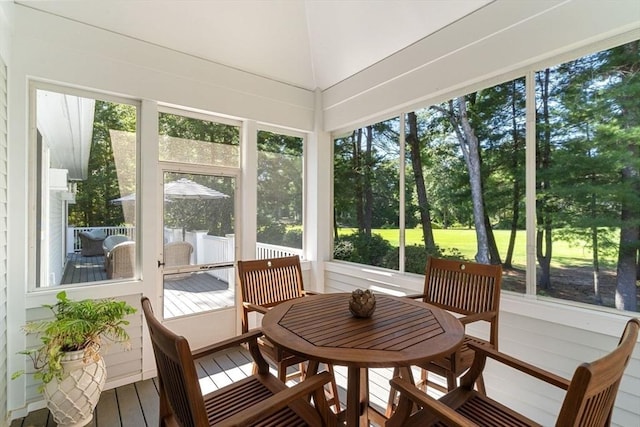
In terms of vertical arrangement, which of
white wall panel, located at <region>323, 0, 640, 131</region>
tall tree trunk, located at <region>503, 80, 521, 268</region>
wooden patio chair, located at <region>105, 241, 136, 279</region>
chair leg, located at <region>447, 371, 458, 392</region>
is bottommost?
chair leg, located at <region>447, 371, 458, 392</region>

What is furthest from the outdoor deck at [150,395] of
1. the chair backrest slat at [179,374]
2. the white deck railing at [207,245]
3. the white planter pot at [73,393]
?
the chair backrest slat at [179,374]

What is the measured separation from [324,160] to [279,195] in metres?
0.78

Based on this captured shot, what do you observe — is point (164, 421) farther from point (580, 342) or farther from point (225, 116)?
point (225, 116)

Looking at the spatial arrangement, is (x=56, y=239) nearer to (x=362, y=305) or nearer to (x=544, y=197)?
(x=362, y=305)

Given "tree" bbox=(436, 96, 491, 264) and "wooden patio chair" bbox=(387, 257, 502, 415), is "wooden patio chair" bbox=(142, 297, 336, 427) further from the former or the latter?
"tree" bbox=(436, 96, 491, 264)

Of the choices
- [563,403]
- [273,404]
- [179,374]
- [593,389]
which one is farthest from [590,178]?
[179,374]

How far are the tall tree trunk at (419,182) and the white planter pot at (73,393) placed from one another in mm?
2982

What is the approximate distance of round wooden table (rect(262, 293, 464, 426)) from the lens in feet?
4.31

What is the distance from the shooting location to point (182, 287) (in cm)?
324

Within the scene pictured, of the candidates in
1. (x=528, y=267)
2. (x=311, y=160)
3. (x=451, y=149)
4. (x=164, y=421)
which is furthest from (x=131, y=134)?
(x=528, y=267)

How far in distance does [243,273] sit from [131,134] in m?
1.79

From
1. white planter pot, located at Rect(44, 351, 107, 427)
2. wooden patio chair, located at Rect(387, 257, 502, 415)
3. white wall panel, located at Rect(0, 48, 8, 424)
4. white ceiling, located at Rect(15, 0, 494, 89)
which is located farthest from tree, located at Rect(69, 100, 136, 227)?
wooden patio chair, located at Rect(387, 257, 502, 415)

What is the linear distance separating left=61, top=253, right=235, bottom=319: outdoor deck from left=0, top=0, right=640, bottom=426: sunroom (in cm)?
2

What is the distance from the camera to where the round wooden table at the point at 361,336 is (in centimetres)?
131
